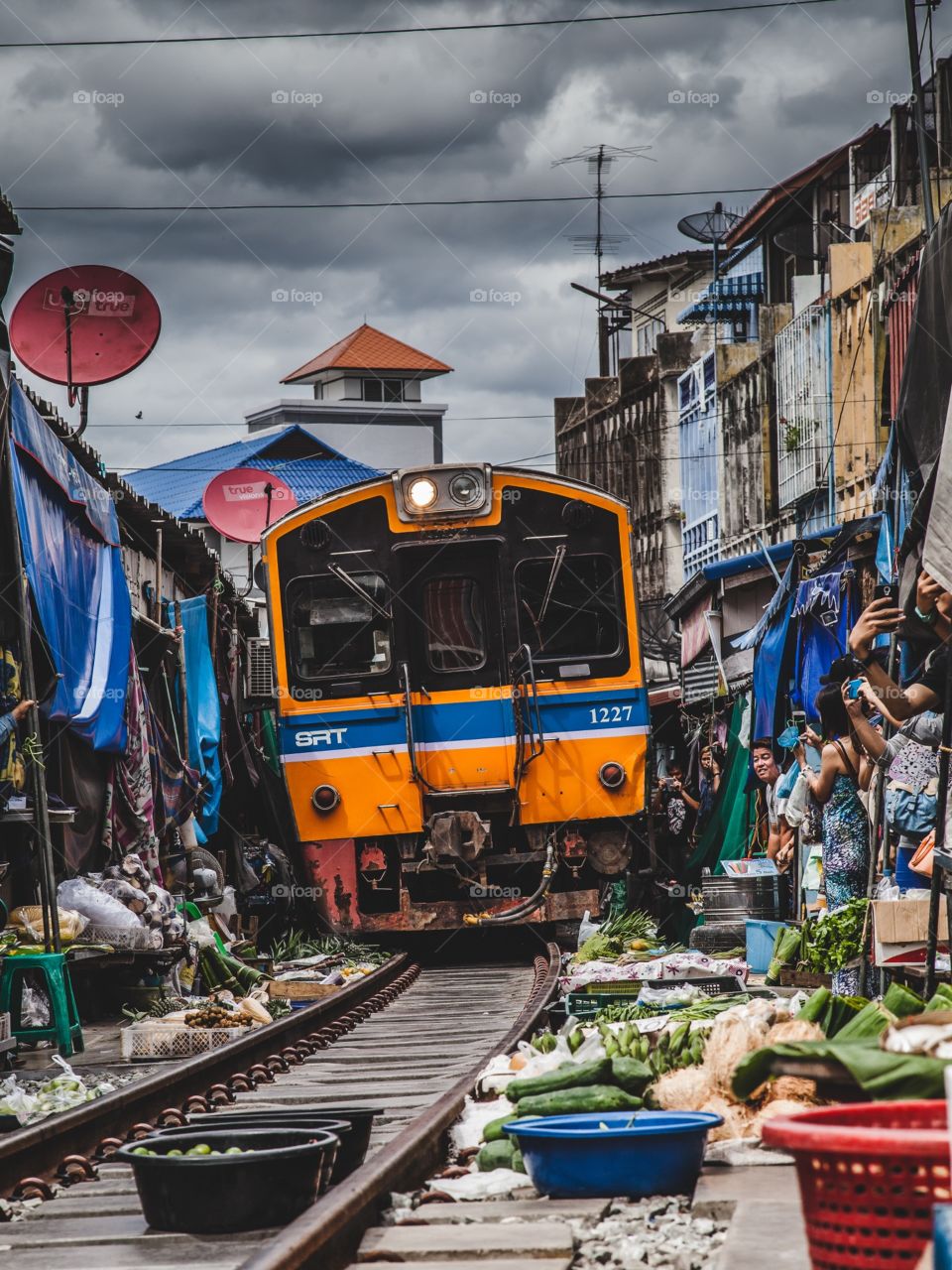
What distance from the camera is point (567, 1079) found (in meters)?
5.29

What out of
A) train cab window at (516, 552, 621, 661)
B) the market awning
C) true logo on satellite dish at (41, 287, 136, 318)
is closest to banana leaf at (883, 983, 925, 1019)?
train cab window at (516, 552, 621, 661)

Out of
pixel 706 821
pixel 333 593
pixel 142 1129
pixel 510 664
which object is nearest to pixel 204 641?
pixel 333 593

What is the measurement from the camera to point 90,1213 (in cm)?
484

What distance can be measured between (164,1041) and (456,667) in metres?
5.04

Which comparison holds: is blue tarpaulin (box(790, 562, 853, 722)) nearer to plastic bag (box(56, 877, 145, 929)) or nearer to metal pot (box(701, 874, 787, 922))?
metal pot (box(701, 874, 787, 922))

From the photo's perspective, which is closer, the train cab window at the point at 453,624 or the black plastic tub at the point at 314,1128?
the black plastic tub at the point at 314,1128

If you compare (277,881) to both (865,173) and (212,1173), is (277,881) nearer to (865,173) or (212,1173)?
(212,1173)

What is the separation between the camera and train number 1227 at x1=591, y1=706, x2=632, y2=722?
1295 centimetres

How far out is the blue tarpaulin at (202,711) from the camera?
15.0 m

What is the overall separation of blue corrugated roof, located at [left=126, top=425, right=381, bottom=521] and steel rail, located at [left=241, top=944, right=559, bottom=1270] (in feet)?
110

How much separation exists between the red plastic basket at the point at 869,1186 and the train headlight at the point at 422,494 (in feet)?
34.9

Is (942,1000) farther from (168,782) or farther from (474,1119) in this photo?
(168,782)

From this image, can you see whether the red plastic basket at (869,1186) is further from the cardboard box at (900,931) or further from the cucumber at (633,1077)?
the cardboard box at (900,931)

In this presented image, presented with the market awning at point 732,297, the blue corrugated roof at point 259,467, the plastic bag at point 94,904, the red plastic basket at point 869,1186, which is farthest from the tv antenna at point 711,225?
the red plastic basket at point 869,1186
